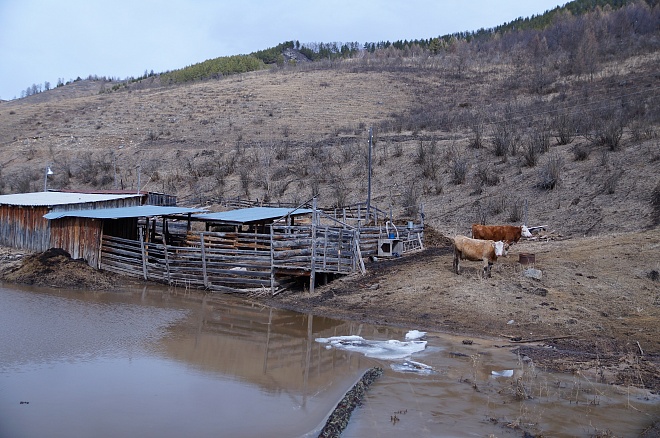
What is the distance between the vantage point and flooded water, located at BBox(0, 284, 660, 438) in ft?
28.2

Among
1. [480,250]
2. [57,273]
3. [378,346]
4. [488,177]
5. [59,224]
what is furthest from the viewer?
[488,177]

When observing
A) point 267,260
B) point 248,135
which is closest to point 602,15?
point 248,135

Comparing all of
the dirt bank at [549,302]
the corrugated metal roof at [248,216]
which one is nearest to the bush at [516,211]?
the dirt bank at [549,302]

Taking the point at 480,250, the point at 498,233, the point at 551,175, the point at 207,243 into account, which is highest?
the point at 551,175

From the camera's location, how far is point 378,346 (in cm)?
1248

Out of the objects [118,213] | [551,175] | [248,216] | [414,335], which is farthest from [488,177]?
[414,335]

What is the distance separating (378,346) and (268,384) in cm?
279

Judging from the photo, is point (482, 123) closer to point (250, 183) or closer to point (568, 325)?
point (250, 183)

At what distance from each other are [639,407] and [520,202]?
698 inches

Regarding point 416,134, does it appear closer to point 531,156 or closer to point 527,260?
point 531,156

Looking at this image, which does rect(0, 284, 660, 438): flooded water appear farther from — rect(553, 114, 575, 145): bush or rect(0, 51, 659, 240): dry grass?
rect(553, 114, 575, 145): bush

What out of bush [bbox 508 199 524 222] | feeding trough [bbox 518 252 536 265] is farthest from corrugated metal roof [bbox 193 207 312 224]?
bush [bbox 508 199 524 222]

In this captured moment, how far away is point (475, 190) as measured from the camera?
29141mm

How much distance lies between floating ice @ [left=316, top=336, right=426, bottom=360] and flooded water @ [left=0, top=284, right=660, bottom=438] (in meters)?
0.04
